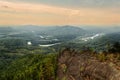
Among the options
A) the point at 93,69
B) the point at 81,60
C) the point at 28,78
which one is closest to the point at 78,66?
the point at 81,60

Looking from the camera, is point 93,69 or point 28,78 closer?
point 93,69

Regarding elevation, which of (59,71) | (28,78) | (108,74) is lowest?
(28,78)

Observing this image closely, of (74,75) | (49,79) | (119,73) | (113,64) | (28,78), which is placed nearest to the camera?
(119,73)

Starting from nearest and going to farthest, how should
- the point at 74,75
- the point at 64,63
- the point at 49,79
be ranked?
the point at 74,75 → the point at 64,63 → the point at 49,79

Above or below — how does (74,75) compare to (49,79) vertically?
above

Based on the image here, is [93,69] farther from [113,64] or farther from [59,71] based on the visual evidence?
[59,71]

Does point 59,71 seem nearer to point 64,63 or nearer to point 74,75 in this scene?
point 64,63

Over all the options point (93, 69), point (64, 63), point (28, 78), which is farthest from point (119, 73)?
point (28, 78)
